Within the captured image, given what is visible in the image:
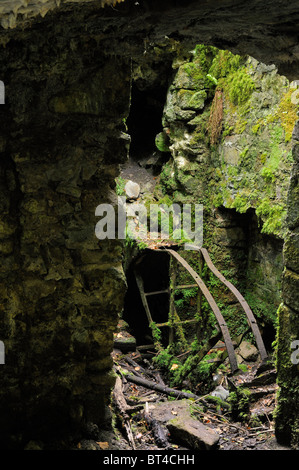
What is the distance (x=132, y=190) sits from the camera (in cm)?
789

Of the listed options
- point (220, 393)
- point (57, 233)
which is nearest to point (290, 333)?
point (57, 233)

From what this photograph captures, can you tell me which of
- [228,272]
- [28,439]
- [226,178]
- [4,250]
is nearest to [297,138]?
[4,250]

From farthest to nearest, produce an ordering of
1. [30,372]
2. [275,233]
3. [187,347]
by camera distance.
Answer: [187,347]
[275,233]
[30,372]

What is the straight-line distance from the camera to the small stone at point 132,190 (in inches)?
309

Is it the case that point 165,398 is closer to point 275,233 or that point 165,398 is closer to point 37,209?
point 275,233

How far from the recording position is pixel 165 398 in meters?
4.68

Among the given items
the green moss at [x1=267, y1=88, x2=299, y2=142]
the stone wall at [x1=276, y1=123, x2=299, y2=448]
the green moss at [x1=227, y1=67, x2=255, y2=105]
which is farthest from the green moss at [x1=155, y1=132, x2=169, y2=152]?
the stone wall at [x1=276, y1=123, x2=299, y2=448]

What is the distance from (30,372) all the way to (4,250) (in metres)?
0.84

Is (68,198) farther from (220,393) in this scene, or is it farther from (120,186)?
(120,186)

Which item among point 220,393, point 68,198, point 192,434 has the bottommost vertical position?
point 220,393

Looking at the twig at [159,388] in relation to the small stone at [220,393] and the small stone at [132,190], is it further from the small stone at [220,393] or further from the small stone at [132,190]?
the small stone at [132,190]

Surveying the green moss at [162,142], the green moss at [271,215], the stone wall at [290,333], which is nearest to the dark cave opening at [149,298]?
the green moss at [162,142]


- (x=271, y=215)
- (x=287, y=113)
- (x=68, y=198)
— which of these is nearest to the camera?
(x=68, y=198)

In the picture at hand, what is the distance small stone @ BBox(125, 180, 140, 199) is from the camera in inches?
309
